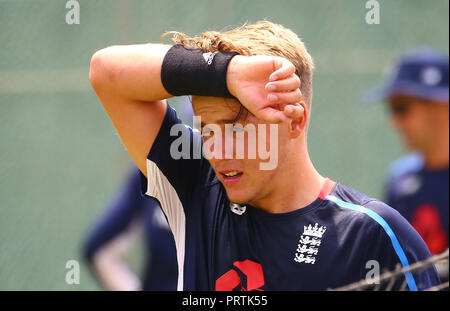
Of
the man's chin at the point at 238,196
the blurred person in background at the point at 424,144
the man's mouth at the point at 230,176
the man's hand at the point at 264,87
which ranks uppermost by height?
the man's hand at the point at 264,87

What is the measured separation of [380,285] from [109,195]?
4.72 metres

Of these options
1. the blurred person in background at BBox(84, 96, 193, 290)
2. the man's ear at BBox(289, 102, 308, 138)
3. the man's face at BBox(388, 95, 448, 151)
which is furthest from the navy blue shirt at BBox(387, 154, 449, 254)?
the man's ear at BBox(289, 102, 308, 138)

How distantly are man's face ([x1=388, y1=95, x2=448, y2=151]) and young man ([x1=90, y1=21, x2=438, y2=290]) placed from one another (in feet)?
7.88

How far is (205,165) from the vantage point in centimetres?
232

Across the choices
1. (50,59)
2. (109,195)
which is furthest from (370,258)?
(50,59)

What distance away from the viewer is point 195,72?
6.59 ft

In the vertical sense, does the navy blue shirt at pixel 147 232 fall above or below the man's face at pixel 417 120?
below

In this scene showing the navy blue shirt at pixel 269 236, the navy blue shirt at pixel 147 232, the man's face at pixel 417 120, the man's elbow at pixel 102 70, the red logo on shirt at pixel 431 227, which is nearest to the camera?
the navy blue shirt at pixel 269 236

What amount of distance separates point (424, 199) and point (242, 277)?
2586mm

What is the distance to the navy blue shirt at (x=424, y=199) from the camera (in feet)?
14.0


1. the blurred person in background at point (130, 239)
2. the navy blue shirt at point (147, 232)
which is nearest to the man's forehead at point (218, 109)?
the navy blue shirt at point (147, 232)

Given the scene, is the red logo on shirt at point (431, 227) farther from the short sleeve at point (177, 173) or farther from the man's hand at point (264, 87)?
the man's hand at point (264, 87)

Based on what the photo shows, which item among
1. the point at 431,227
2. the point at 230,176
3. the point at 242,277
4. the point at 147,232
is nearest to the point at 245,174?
the point at 230,176

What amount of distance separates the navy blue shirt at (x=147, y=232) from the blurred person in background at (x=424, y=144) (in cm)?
156
